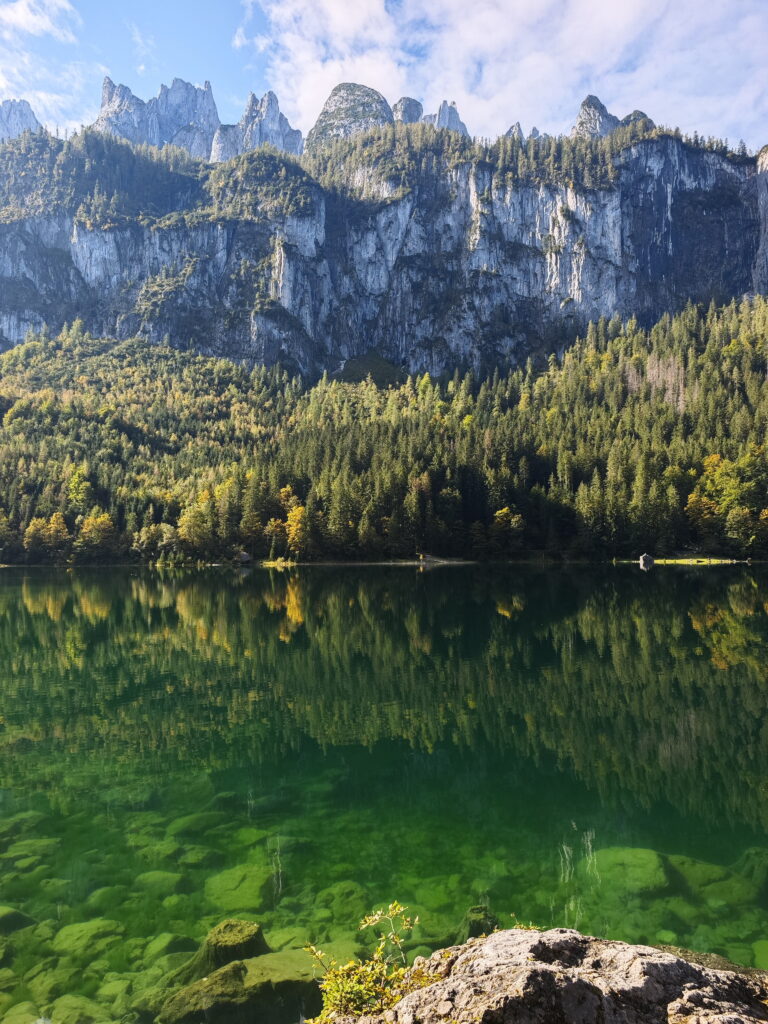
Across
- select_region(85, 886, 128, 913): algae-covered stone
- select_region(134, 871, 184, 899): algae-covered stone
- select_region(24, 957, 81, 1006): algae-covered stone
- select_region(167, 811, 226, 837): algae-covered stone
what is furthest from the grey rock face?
select_region(167, 811, 226, 837): algae-covered stone

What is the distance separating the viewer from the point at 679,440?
125 meters

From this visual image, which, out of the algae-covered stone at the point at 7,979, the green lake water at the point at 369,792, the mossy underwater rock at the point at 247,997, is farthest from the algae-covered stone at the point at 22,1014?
the mossy underwater rock at the point at 247,997

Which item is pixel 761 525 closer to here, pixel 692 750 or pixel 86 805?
pixel 692 750

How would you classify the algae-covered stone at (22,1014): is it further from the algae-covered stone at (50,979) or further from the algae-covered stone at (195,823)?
the algae-covered stone at (195,823)

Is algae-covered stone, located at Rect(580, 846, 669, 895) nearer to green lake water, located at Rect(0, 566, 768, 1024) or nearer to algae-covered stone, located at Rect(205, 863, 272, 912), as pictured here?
green lake water, located at Rect(0, 566, 768, 1024)

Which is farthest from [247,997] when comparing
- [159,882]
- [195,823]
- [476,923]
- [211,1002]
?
[195,823]

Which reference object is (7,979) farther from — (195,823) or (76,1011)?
(195,823)

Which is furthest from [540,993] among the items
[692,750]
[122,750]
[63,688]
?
[63,688]

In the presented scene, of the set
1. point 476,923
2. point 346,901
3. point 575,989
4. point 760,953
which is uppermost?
point 575,989

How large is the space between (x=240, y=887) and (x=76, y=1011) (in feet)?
14.0

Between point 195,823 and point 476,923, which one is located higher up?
point 476,923

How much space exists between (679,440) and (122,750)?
416 feet

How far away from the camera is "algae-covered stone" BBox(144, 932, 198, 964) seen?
12188 mm

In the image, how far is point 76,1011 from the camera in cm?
1062
